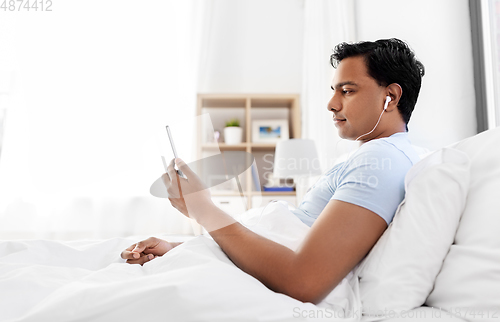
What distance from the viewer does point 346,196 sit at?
0.67m

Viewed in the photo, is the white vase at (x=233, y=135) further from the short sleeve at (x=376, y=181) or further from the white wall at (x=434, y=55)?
the short sleeve at (x=376, y=181)

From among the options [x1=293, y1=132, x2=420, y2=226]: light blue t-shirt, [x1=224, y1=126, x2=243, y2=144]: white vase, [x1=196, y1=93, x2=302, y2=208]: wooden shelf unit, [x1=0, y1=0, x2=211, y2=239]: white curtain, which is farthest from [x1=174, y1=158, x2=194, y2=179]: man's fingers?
[x1=224, y1=126, x2=243, y2=144]: white vase

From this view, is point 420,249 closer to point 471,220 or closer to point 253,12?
point 471,220

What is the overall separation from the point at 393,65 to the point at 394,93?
2.7 inches

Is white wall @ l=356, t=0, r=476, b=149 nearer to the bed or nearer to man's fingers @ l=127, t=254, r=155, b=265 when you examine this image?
the bed

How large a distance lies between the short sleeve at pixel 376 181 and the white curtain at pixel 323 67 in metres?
1.44

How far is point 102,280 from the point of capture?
61cm

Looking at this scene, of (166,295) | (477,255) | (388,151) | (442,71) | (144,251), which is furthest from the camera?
(442,71)

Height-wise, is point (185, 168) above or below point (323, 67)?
below

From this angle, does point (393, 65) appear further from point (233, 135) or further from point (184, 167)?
point (233, 135)

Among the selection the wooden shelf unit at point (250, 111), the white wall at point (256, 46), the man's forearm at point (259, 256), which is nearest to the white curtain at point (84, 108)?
the wooden shelf unit at point (250, 111)

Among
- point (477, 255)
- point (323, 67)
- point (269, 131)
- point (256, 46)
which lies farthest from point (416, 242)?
point (256, 46)

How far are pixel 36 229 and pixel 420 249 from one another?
2617mm

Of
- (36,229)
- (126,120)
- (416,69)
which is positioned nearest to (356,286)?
(416,69)
